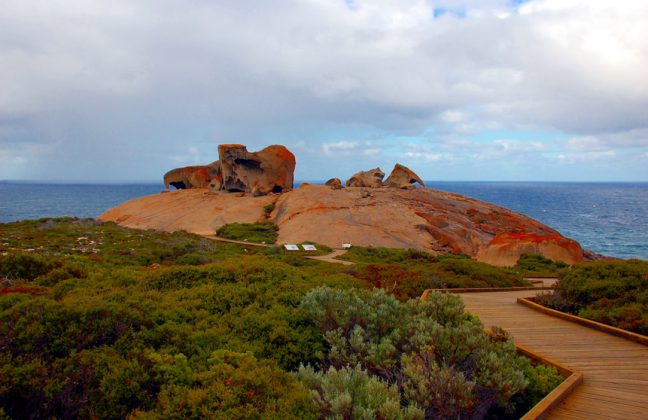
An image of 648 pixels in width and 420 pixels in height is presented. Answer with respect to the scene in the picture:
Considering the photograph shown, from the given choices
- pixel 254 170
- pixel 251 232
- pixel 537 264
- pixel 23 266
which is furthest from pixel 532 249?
pixel 254 170

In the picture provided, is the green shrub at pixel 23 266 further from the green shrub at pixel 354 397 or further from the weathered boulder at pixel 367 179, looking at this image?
the weathered boulder at pixel 367 179

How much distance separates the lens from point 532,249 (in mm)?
23859

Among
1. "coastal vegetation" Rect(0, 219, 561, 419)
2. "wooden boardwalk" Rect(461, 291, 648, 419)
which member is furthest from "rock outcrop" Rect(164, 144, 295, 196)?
"wooden boardwalk" Rect(461, 291, 648, 419)

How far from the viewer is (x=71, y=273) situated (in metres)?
10.0

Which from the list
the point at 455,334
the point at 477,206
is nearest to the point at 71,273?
the point at 455,334

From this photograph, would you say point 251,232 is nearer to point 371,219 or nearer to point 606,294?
point 371,219

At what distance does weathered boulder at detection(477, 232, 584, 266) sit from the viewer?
78.6 feet

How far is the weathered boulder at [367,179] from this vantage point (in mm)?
54781

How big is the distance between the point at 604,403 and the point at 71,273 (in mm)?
10669

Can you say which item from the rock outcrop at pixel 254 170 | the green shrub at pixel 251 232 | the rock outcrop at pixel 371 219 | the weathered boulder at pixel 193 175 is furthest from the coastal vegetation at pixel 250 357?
the weathered boulder at pixel 193 175

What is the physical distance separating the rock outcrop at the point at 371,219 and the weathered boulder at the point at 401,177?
7.72 m

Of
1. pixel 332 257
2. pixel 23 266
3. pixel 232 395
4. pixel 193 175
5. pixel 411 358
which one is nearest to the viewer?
pixel 232 395

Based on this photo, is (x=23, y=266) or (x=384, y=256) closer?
(x=23, y=266)

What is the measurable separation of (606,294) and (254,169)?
136ft
